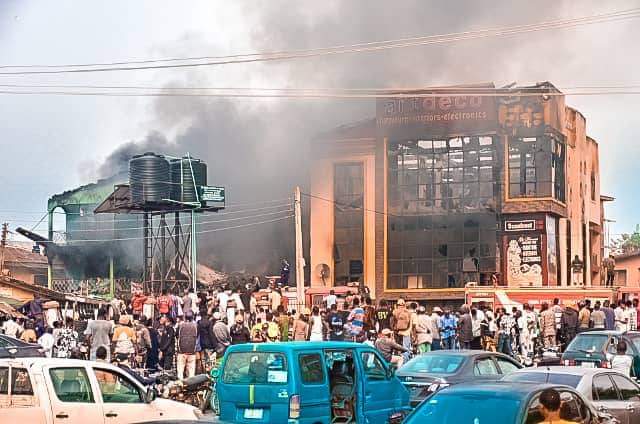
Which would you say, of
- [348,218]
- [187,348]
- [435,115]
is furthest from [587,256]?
[187,348]

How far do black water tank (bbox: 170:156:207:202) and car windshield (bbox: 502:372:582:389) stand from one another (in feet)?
115

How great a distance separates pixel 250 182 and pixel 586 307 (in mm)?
30281

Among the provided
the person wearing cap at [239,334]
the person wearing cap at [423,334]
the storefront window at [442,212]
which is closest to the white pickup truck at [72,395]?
the person wearing cap at [239,334]

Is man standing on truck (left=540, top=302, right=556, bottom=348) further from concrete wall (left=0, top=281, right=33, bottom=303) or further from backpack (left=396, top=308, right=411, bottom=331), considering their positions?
concrete wall (left=0, top=281, right=33, bottom=303)

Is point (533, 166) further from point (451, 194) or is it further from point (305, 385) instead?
point (305, 385)

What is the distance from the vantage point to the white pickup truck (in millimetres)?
10625

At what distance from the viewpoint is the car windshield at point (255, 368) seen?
474 inches

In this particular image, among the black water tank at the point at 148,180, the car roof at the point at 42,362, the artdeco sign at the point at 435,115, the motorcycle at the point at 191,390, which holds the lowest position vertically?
the motorcycle at the point at 191,390

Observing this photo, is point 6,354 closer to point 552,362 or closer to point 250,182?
point 552,362

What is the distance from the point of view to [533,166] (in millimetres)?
46750

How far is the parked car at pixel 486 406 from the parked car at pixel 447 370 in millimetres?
5729

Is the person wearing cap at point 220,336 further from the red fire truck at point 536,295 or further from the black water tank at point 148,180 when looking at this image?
the black water tank at point 148,180

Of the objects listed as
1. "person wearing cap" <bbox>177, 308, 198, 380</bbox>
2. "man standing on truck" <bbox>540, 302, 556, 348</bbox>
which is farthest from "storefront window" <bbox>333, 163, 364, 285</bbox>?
"person wearing cap" <bbox>177, 308, 198, 380</bbox>

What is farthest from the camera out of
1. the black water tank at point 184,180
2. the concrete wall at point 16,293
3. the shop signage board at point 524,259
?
the black water tank at point 184,180
